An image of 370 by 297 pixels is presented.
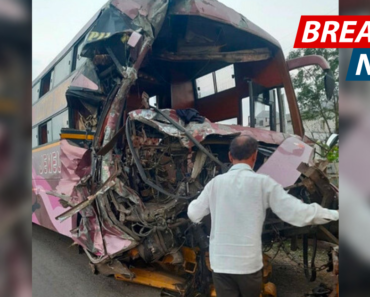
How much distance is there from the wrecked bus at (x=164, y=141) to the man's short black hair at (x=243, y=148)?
720 millimetres

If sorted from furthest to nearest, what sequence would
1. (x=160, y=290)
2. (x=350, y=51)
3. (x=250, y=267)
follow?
(x=160, y=290), (x=250, y=267), (x=350, y=51)

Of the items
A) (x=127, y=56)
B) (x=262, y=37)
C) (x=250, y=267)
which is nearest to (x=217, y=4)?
(x=262, y=37)

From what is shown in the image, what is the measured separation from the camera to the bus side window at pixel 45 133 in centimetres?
514

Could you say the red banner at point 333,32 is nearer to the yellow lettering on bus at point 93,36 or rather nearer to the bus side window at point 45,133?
the yellow lettering on bus at point 93,36

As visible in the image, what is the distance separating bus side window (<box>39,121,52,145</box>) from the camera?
203 inches

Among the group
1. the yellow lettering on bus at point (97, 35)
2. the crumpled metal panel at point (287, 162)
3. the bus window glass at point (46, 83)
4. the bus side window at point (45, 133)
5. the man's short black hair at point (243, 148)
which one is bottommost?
the crumpled metal panel at point (287, 162)

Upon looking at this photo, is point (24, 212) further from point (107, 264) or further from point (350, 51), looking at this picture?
point (107, 264)

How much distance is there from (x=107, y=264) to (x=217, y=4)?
2983 mm

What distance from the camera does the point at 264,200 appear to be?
5.78 feet

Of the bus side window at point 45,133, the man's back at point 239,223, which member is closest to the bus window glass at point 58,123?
the bus side window at point 45,133

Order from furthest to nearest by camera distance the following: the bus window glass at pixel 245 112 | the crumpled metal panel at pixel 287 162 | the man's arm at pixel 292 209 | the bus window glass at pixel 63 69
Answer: the bus window glass at pixel 63 69, the bus window glass at pixel 245 112, the crumpled metal panel at pixel 287 162, the man's arm at pixel 292 209

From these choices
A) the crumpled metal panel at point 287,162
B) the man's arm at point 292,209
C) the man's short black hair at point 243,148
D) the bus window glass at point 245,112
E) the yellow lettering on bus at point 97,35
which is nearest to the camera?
the man's arm at point 292,209

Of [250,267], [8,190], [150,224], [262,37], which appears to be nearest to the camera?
[8,190]

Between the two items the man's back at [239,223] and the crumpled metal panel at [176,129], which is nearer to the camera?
the man's back at [239,223]
